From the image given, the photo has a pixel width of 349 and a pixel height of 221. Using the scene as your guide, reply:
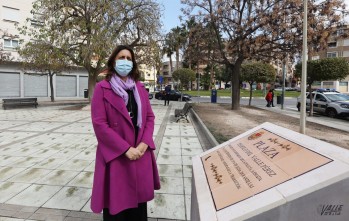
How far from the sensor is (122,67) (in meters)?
2.63

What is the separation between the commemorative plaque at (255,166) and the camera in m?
1.79

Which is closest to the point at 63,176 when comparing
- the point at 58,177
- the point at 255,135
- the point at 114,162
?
the point at 58,177

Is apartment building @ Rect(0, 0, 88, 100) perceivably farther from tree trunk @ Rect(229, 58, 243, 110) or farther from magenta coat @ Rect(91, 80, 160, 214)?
magenta coat @ Rect(91, 80, 160, 214)

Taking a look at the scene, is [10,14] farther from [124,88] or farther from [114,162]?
[114,162]

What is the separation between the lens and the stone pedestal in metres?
1.54

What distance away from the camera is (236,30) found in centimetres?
1622

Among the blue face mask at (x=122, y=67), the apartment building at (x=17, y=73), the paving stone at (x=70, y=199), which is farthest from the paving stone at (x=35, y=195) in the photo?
the apartment building at (x=17, y=73)

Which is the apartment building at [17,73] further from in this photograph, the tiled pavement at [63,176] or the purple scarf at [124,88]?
the purple scarf at [124,88]

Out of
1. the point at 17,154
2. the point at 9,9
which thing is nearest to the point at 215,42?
the point at 17,154

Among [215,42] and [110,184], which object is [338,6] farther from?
[110,184]

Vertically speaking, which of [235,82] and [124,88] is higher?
[235,82]

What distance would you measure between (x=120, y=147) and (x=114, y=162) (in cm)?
16

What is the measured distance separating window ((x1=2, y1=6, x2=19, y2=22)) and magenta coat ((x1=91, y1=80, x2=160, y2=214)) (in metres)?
33.4

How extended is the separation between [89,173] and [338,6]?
616 inches
